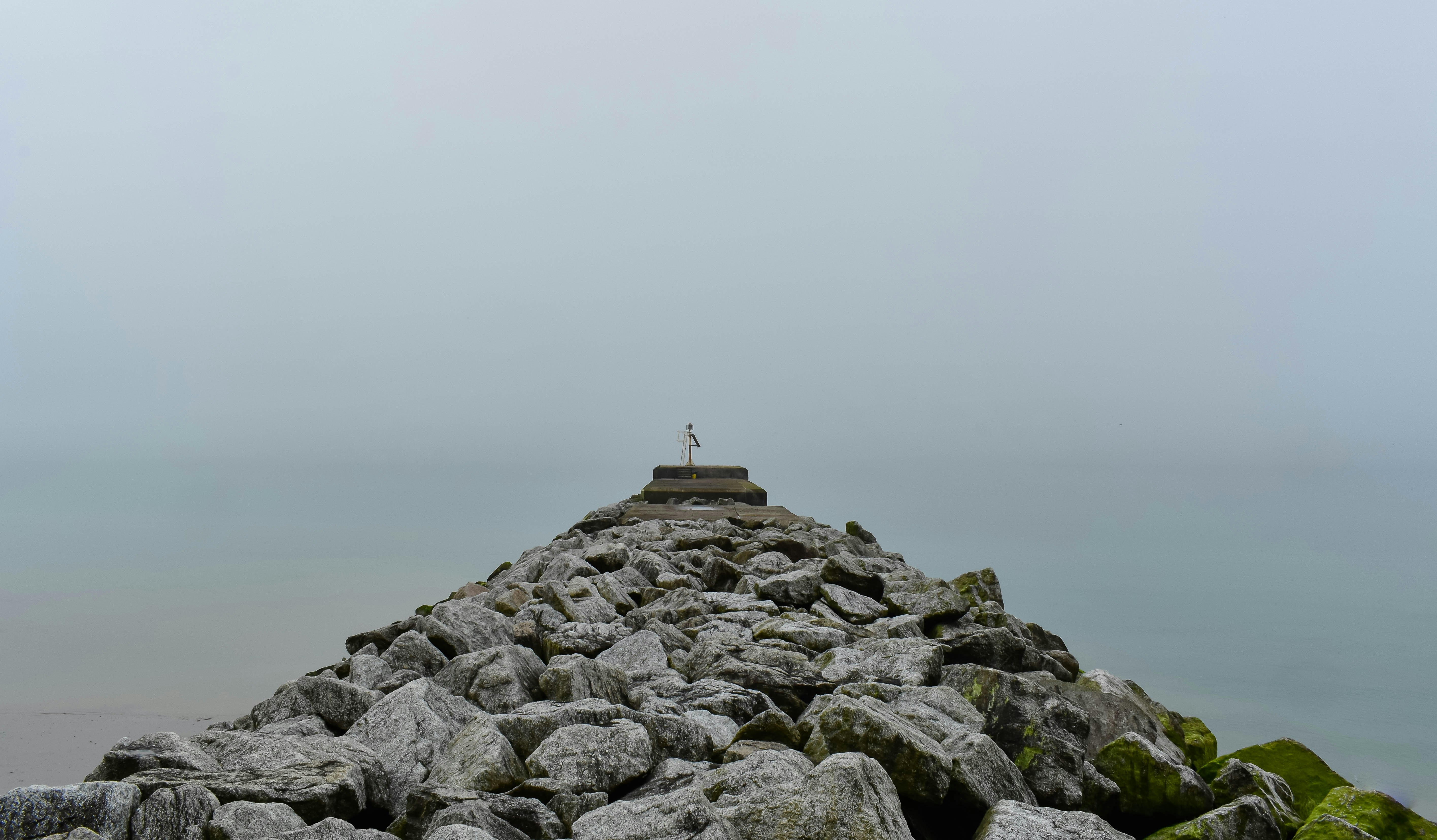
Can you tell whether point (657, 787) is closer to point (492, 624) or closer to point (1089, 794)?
point (1089, 794)

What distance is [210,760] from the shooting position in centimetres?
242

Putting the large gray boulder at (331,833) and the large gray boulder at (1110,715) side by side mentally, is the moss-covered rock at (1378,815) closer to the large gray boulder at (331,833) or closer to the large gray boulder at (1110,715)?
the large gray boulder at (1110,715)

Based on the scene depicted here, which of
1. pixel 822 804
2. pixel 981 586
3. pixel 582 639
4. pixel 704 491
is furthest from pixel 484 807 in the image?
pixel 704 491

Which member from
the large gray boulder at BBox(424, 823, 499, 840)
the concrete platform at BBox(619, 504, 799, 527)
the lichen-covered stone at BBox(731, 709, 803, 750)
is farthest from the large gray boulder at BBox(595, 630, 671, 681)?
the concrete platform at BBox(619, 504, 799, 527)

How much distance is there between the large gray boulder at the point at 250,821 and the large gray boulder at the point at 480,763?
0.39m

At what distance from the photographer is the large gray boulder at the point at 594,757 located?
2420 millimetres

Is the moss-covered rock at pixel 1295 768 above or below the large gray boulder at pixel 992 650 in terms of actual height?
below

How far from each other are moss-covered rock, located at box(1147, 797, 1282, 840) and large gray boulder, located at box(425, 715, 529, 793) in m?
1.78

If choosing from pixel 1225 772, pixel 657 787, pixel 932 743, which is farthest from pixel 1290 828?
pixel 657 787

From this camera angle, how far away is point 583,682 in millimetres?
3074

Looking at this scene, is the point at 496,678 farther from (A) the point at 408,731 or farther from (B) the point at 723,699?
(B) the point at 723,699

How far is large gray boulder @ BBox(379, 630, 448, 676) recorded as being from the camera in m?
3.55

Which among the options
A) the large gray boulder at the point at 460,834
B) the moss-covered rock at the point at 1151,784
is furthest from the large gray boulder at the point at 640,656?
the moss-covered rock at the point at 1151,784

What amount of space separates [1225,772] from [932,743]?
A: 96 centimetres
